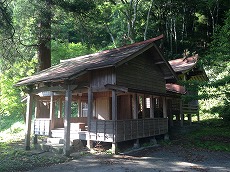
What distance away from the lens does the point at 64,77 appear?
1027 cm

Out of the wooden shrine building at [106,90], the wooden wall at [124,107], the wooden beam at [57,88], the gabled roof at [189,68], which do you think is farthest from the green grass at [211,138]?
the wooden beam at [57,88]

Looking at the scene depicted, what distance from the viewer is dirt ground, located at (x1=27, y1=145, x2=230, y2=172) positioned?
8492mm

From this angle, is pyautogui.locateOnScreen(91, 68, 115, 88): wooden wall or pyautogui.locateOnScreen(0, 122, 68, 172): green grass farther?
pyautogui.locateOnScreen(91, 68, 115, 88): wooden wall

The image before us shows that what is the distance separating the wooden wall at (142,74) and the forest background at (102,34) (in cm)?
314

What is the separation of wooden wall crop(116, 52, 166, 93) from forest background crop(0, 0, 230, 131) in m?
3.14

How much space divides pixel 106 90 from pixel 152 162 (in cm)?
426

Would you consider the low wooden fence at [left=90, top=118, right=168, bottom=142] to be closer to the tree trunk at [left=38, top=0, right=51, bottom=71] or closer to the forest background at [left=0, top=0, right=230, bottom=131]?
the forest background at [left=0, top=0, right=230, bottom=131]

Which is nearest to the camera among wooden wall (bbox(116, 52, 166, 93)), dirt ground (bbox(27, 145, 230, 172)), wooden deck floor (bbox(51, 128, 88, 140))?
dirt ground (bbox(27, 145, 230, 172))

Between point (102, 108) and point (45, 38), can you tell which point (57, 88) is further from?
point (45, 38)

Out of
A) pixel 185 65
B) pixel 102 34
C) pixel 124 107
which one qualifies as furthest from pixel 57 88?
pixel 102 34

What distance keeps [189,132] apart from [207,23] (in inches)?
694

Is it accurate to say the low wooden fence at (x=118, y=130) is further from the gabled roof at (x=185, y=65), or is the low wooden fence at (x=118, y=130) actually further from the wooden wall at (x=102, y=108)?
the gabled roof at (x=185, y=65)

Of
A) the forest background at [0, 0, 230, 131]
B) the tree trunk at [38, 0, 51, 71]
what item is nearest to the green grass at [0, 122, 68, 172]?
the forest background at [0, 0, 230, 131]

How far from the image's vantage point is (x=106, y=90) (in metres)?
11.8
